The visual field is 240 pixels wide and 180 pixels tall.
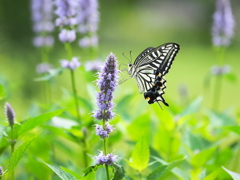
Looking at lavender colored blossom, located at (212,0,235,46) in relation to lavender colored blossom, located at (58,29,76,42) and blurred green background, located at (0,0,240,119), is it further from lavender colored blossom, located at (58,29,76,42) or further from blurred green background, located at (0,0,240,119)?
blurred green background, located at (0,0,240,119)

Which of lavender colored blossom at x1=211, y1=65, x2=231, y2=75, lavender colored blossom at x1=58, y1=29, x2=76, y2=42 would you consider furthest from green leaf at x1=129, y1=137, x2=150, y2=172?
lavender colored blossom at x1=211, y1=65, x2=231, y2=75

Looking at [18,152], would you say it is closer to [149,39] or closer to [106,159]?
[106,159]

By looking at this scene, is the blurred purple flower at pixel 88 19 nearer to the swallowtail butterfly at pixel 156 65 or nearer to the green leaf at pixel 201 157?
the swallowtail butterfly at pixel 156 65

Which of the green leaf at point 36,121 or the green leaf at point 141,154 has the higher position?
the green leaf at point 36,121

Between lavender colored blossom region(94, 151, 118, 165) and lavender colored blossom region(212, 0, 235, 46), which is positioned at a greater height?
lavender colored blossom region(212, 0, 235, 46)

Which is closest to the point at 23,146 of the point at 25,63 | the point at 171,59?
the point at 171,59

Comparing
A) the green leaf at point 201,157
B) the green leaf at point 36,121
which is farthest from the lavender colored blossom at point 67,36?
the green leaf at point 201,157
